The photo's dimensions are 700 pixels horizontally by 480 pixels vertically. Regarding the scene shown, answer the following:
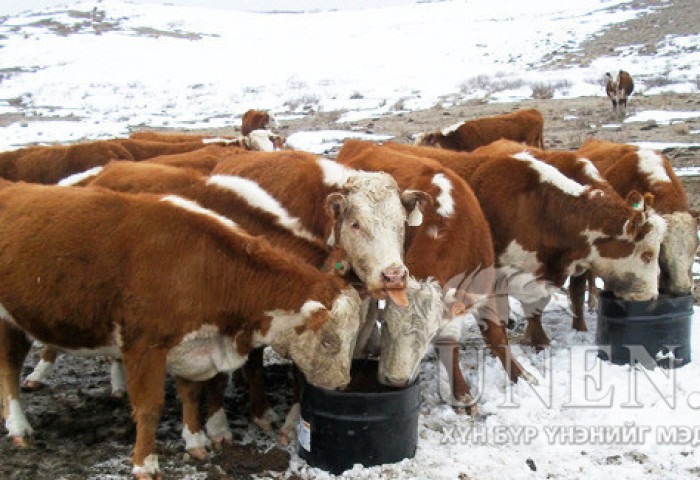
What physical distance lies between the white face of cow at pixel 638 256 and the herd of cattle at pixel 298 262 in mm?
13

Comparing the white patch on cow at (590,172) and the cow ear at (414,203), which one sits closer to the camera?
the cow ear at (414,203)

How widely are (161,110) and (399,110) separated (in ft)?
39.5

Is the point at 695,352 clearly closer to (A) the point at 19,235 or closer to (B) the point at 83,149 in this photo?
(A) the point at 19,235

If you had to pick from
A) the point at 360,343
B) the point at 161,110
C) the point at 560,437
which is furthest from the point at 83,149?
the point at 161,110

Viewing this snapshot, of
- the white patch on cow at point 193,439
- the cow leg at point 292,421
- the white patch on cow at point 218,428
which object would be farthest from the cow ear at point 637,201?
the white patch on cow at point 193,439

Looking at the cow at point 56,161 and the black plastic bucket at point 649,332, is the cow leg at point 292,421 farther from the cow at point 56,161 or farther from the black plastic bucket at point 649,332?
the cow at point 56,161

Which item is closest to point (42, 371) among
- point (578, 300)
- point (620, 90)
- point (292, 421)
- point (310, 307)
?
point (292, 421)

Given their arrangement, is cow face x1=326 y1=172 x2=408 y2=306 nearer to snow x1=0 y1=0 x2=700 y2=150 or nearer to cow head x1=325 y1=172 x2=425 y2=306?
cow head x1=325 y1=172 x2=425 y2=306

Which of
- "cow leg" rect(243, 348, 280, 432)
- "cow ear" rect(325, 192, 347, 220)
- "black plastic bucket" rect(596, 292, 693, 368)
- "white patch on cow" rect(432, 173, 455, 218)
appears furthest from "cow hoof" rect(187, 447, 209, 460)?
"black plastic bucket" rect(596, 292, 693, 368)

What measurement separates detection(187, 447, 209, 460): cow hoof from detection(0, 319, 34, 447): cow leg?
1160mm

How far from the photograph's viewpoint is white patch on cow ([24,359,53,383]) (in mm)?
6270

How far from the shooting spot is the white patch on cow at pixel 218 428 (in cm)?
520

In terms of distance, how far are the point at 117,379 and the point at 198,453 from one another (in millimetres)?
1446

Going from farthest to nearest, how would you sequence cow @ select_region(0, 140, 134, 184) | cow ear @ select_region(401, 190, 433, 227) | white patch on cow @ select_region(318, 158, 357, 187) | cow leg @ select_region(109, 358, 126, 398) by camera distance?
1. cow @ select_region(0, 140, 134, 184)
2. cow leg @ select_region(109, 358, 126, 398)
3. white patch on cow @ select_region(318, 158, 357, 187)
4. cow ear @ select_region(401, 190, 433, 227)
